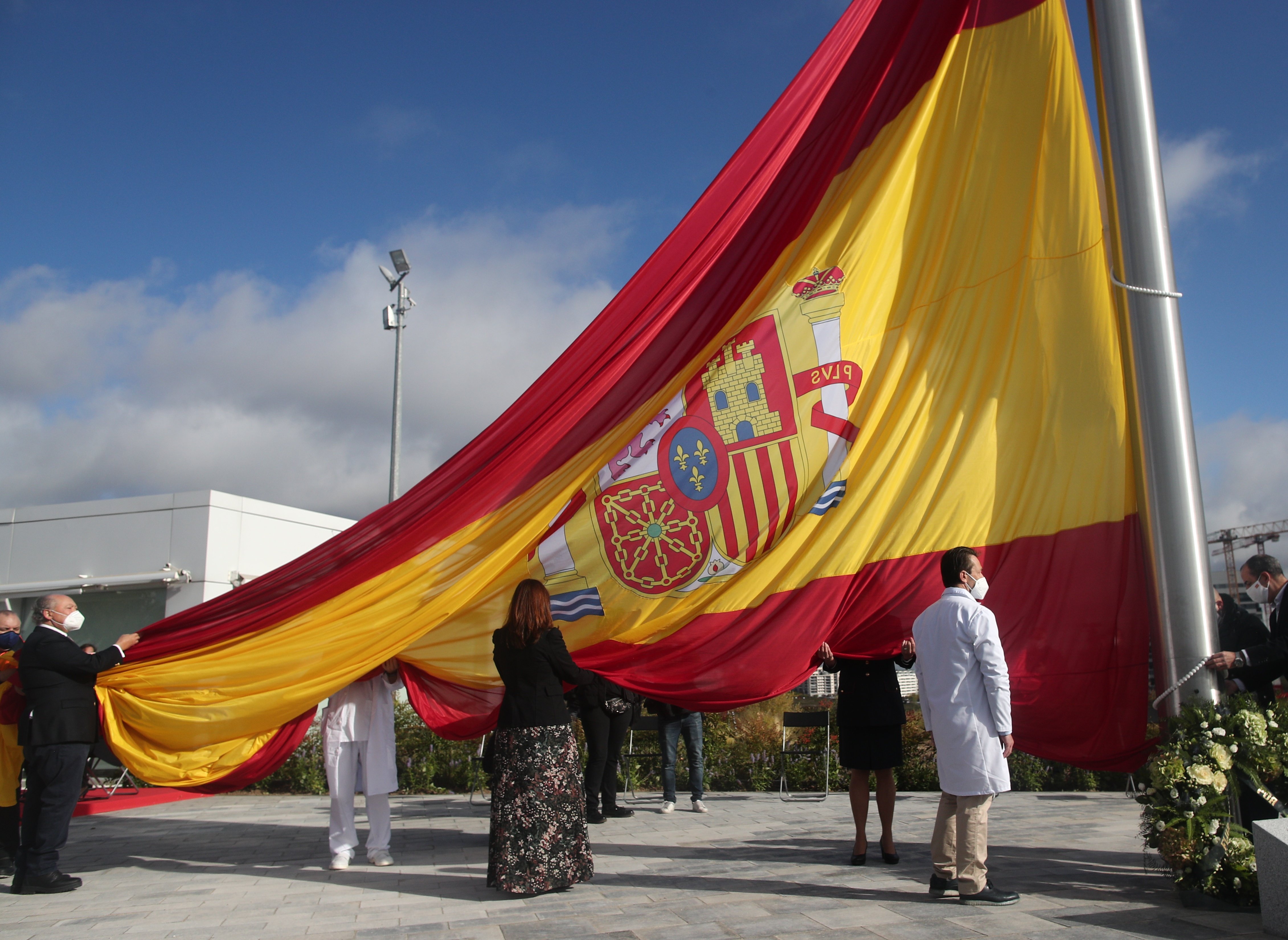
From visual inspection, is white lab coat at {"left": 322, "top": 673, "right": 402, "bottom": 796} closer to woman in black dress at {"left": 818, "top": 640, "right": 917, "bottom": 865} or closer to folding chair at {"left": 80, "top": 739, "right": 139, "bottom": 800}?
woman in black dress at {"left": 818, "top": 640, "right": 917, "bottom": 865}

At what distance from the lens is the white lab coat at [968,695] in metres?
4.82

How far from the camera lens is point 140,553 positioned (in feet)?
44.9

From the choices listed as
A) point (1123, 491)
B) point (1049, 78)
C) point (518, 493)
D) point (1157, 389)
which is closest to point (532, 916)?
point (518, 493)

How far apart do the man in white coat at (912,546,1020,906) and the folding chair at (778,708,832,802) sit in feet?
16.0

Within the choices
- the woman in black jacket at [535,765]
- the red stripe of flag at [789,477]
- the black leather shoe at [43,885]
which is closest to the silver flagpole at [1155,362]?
the red stripe of flag at [789,477]

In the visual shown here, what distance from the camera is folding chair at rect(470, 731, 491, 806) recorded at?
10.1 meters

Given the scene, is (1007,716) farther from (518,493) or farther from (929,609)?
(518,493)

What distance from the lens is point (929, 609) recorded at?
5141 mm

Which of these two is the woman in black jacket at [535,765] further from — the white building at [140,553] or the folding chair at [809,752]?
the white building at [140,553]

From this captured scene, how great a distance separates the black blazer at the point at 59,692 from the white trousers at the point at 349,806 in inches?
61.5

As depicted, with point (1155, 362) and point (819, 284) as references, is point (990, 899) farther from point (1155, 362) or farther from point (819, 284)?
point (819, 284)

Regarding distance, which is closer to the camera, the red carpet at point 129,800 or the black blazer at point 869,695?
the black blazer at point 869,695

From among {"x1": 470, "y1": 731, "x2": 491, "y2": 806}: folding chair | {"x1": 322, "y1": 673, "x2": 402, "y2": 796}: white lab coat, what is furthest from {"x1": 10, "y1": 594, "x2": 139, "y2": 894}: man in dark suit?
{"x1": 470, "y1": 731, "x2": 491, "y2": 806}: folding chair

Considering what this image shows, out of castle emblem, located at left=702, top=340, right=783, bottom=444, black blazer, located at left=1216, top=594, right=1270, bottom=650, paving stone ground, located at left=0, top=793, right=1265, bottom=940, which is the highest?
castle emblem, located at left=702, top=340, right=783, bottom=444
